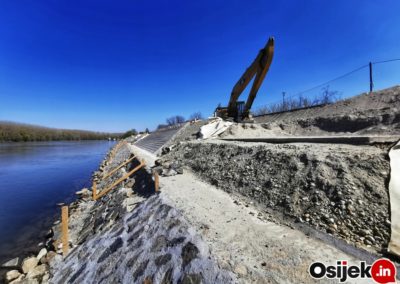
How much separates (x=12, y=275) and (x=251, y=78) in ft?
50.3

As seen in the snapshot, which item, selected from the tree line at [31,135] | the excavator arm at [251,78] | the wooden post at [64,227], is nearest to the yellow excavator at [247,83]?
the excavator arm at [251,78]

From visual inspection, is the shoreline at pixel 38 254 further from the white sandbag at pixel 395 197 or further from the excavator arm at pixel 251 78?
the excavator arm at pixel 251 78

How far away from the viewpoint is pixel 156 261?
4090mm

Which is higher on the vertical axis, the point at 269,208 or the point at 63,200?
the point at 269,208

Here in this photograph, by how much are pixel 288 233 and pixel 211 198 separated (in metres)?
2.62

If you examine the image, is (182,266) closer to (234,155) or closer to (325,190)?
(325,190)

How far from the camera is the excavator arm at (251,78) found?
43.2ft

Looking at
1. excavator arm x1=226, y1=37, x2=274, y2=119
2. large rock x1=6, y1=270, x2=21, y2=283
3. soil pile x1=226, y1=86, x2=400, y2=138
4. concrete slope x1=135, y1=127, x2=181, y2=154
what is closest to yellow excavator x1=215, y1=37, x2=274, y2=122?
excavator arm x1=226, y1=37, x2=274, y2=119

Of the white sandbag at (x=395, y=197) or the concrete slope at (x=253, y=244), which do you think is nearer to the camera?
the concrete slope at (x=253, y=244)

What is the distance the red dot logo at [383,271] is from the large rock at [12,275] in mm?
7992

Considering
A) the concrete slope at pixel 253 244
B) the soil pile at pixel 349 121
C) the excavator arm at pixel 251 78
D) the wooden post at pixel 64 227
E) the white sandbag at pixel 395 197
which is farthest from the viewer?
the excavator arm at pixel 251 78

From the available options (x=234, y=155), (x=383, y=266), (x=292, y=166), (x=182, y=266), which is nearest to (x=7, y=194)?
(x=234, y=155)

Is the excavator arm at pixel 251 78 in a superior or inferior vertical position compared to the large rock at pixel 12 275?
superior

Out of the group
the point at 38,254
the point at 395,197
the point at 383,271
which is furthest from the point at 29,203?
the point at 395,197
